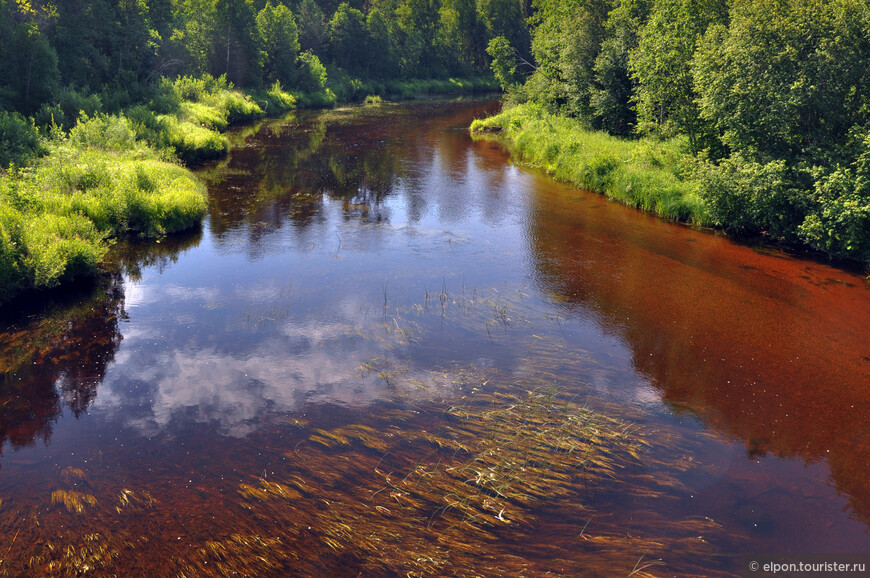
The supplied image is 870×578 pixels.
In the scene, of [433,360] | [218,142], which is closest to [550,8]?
[218,142]

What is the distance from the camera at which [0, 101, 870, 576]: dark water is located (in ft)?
21.9

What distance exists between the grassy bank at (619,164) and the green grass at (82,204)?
14.5 m

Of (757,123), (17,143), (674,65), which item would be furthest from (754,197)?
(17,143)

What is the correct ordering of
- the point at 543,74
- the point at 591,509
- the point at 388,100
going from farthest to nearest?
the point at 388,100
the point at 543,74
the point at 591,509

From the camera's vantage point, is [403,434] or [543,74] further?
[543,74]

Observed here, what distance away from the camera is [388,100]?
196ft

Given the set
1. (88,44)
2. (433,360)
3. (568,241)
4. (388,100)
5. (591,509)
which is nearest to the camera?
(591,509)

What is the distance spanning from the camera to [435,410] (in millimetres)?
8977

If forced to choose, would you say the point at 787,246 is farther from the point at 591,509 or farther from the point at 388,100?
the point at 388,100

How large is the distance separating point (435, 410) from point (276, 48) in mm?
52737

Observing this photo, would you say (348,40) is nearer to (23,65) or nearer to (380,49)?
(380,49)

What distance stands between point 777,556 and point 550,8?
36.7 metres

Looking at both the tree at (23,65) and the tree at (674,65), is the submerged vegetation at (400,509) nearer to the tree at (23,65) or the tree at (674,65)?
the tree at (674,65)

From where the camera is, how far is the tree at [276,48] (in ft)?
175
